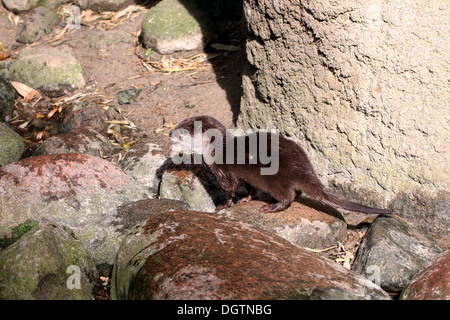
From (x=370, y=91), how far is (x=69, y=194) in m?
2.44

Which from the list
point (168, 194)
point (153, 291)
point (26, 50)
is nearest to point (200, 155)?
point (168, 194)

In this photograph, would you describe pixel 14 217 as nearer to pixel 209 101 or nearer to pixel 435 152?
pixel 209 101

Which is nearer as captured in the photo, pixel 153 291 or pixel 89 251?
pixel 153 291

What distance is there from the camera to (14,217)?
3.49 meters

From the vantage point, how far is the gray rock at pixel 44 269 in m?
2.70

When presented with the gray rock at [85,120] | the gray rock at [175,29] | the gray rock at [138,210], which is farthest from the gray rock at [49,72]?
the gray rock at [138,210]

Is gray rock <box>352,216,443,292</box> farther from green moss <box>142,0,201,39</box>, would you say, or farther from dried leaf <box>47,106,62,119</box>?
green moss <box>142,0,201,39</box>

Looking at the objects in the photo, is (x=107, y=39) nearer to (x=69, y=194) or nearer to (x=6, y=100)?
(x=6, y=100)

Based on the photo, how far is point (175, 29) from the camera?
614 centimetres

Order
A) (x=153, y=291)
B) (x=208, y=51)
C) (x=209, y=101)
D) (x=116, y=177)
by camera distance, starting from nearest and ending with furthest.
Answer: (x=153, y=291) → (x=116, y=177) → (x=209, y=101) → (x=208, y=51)

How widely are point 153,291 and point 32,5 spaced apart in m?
6.58

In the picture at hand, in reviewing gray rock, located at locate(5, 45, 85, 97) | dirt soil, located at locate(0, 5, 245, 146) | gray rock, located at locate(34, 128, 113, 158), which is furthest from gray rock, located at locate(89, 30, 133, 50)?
gray rock, located at locate(34, 128, 113, 158)

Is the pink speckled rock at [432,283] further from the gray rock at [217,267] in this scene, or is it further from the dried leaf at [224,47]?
the dried leaf at [224,47]

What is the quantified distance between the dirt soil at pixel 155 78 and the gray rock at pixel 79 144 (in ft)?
1.47
